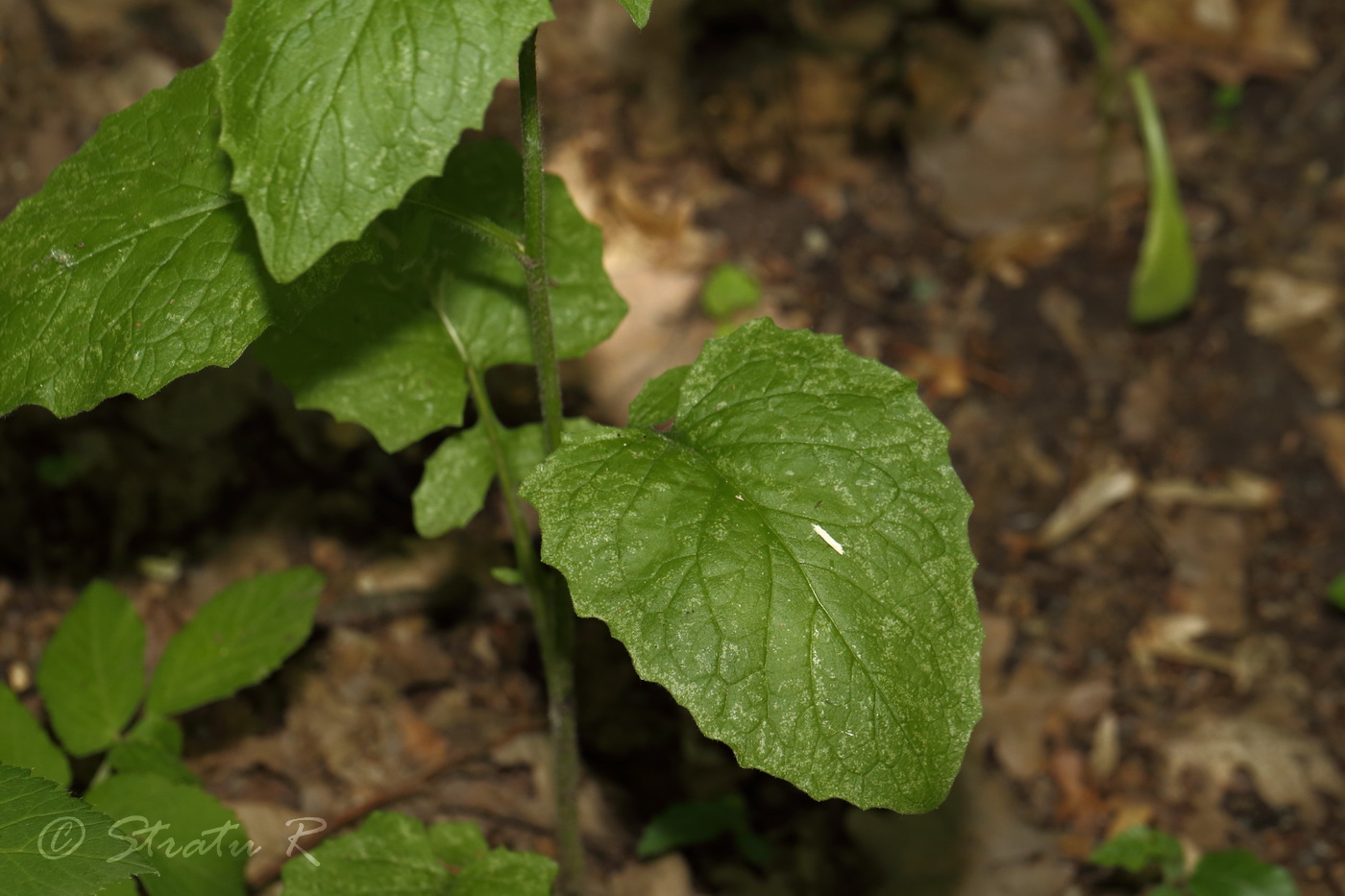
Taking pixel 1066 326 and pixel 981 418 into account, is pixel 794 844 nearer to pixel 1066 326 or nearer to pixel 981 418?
pixel 981 418

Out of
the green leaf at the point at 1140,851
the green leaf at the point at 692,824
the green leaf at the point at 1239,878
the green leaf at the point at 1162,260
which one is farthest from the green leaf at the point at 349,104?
the green leaf at the point at 1162,260

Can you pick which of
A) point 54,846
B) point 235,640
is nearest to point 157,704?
point 235,640

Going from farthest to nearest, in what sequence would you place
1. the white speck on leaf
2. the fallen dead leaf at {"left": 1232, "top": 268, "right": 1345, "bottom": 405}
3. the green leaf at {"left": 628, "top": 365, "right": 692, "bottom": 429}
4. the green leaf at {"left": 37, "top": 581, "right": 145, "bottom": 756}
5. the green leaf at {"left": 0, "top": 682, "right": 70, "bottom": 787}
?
the fallen dead leaf at {"left": 1232, "top": 268, "right": 1345, "bottom": 405}, the green leaf at {"left": 37, "top": 581, "right": 145, "bottom": 756}, the green leaf at {"left": 0, "top": 682, "right": 70, "bottom": 787}, the green leaf at {"left": 628, "top": 365, "right": 692, "bottom": 429}, the white speck on leaf

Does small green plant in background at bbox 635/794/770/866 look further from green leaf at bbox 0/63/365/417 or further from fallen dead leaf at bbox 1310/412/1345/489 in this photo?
fallen dead leaf at bbox 1310/412/1345/489

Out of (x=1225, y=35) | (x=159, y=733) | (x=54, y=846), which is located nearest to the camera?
(x=54, y=846)

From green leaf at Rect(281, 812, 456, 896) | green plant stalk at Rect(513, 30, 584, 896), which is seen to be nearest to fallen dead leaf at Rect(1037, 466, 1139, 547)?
green plant stalk at Rect(513, 30, 584, 896)

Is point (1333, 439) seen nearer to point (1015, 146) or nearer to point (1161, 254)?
point (1161, 254)

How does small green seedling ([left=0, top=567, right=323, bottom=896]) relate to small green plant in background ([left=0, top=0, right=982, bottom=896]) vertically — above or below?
below
